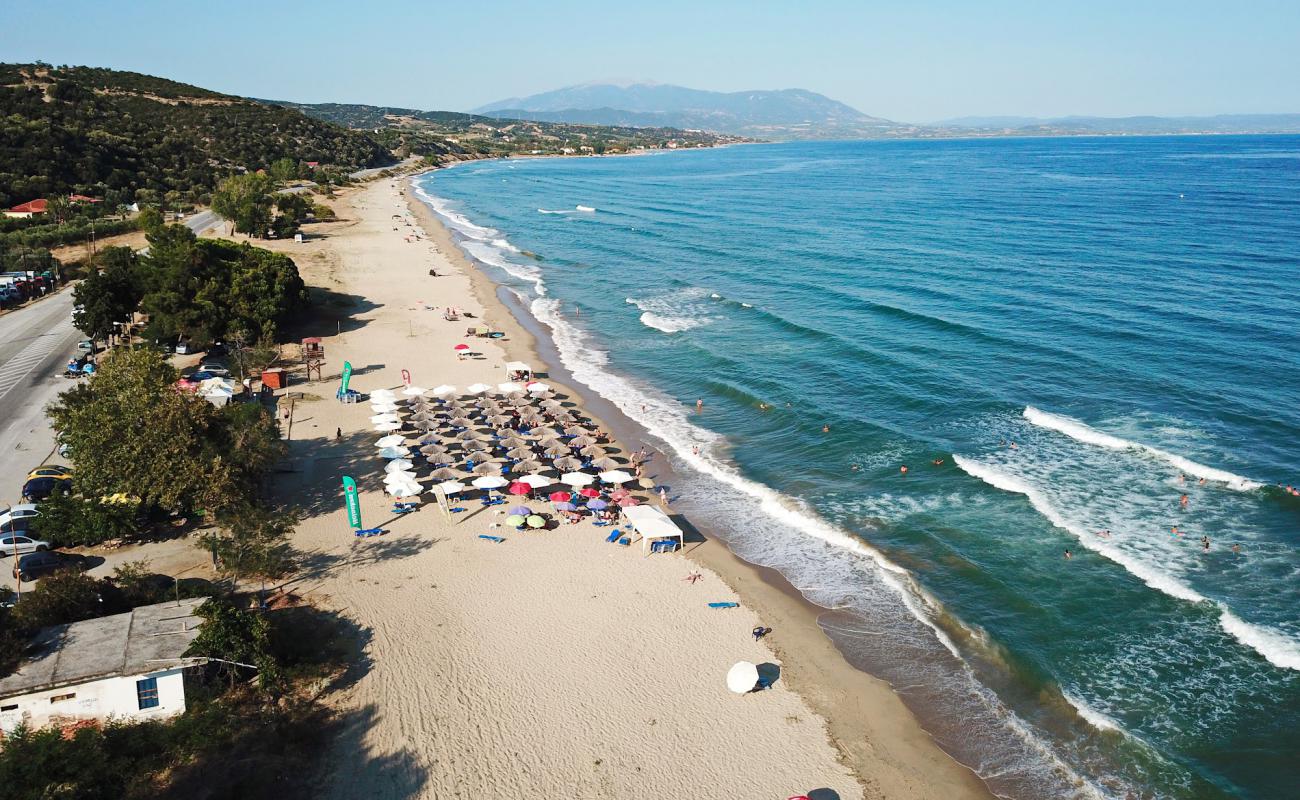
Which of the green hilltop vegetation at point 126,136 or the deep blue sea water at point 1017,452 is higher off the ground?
the green hilltop vegetation at point 126,136

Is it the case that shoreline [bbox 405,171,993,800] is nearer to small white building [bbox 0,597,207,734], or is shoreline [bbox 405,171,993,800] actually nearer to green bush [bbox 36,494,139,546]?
small white building [bbox 0,597,207,734]

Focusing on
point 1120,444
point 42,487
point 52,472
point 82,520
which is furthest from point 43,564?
point 1120,444

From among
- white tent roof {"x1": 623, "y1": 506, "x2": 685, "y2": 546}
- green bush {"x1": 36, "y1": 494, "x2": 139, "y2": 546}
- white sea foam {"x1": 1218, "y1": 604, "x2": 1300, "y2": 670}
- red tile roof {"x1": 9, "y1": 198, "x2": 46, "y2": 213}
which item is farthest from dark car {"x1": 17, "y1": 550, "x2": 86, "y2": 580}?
red tile roof {"x1": 9, "y1": 198, "x2": 46, "y2": 213}

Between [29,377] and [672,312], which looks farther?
[672,312]

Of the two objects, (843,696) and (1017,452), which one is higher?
(1017,452)

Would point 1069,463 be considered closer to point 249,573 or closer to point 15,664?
point 249,573

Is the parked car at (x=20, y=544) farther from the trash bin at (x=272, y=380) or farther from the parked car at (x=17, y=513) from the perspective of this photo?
the trash bin at (x=272, y=380)

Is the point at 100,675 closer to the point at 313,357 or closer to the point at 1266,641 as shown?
the point at 313,357

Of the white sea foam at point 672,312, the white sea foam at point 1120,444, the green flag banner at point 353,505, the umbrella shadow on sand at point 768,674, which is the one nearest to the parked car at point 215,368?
the green flag banner at point 353,505
